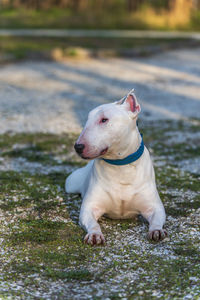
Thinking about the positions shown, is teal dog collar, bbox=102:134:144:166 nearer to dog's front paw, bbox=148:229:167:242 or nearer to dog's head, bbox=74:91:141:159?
dog's head, bbox=74:91:141:159

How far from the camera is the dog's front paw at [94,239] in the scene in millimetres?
4219

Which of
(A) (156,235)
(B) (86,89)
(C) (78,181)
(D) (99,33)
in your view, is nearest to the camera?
(A) (156,235)

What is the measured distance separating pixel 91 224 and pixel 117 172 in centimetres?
46

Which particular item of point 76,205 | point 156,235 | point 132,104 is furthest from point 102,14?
point 156,235

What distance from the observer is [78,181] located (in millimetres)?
5371

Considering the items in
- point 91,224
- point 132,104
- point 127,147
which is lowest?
point 91,224

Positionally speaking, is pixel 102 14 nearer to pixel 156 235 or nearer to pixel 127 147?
pixel 127 147

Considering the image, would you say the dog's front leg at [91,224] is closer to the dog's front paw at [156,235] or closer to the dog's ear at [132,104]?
the dog's front paw at [156,235]

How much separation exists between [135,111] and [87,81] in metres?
8.47

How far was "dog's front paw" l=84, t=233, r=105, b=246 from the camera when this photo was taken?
4.22 m

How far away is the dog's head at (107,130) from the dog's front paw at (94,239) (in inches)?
24.6

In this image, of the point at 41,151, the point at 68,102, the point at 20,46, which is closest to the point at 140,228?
the point at 41,151

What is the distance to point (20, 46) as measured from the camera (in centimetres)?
1653

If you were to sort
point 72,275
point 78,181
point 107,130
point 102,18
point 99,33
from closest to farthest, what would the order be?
point 72,275, point 107,130, point 78,181, point 99,33, point 102,18
